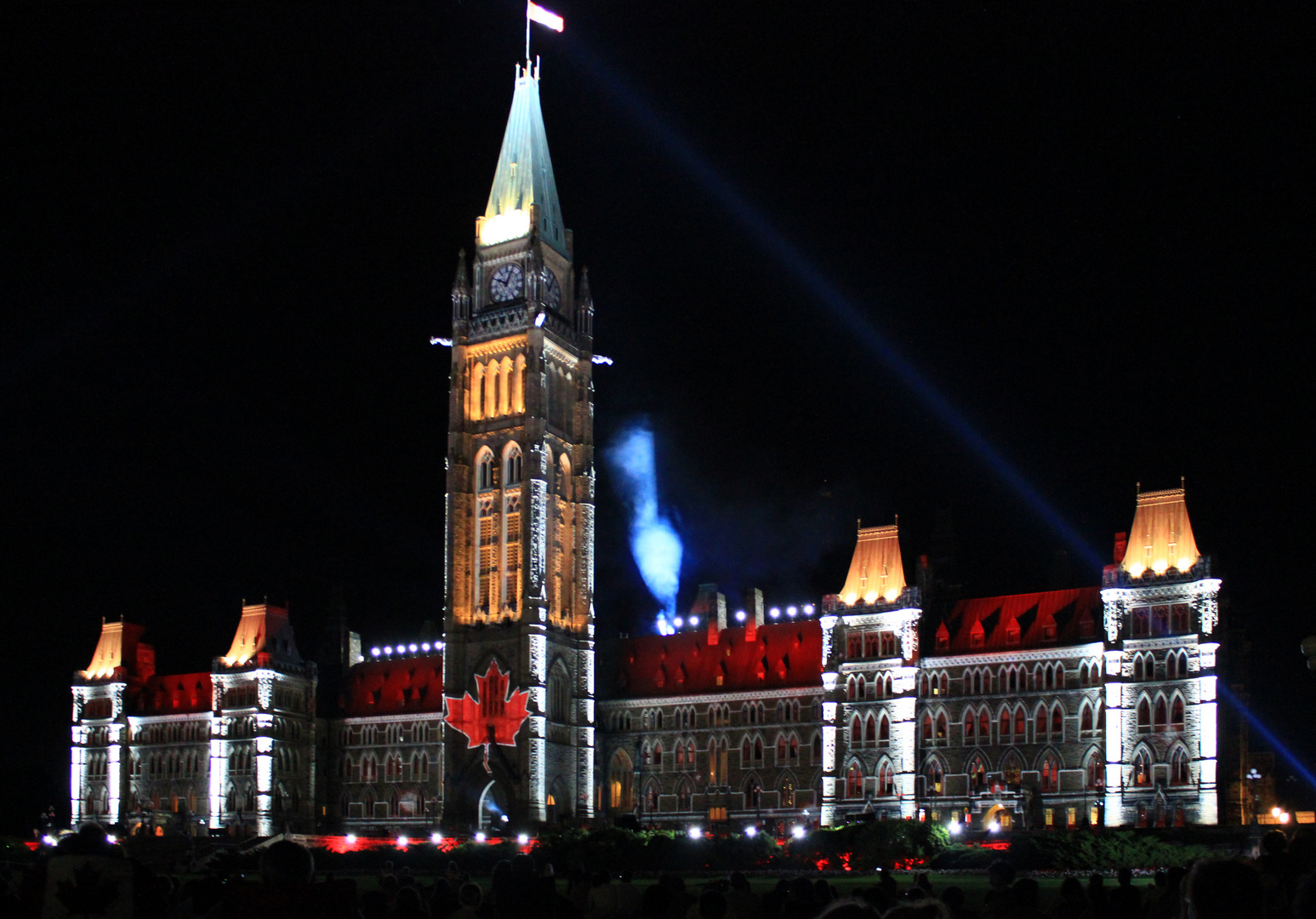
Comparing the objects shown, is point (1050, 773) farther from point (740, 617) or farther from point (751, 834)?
point (740, 617)

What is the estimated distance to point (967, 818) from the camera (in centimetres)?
9712

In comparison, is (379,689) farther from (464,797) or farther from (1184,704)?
(1184,704)

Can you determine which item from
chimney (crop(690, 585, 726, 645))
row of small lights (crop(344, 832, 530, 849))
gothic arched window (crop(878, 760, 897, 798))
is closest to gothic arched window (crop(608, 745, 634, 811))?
chimney (crop(690, 585, 726, 645))

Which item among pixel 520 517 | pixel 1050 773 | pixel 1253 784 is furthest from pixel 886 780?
pixel 520 517

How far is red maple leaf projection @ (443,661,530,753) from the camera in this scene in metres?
108

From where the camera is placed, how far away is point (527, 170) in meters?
120

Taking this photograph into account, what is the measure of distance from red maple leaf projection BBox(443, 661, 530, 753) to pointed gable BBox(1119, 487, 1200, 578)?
39915 millimetres

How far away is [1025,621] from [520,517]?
3447cm

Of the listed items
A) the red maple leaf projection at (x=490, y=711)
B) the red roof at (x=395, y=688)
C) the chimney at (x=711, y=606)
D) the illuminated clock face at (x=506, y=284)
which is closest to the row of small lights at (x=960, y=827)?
the red maple leaf projection at (x=490, y=711)

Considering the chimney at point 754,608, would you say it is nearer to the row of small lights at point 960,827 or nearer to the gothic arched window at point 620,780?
the gothic arched window at point 620,780

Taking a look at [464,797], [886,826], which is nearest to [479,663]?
[464,797]

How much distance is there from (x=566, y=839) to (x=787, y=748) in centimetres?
3362

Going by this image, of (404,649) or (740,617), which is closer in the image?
(740,617)

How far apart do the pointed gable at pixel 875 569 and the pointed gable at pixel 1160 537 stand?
1406 cm
